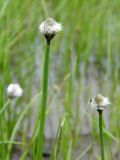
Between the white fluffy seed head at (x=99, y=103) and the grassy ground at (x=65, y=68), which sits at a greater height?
the grassy ground at (x=65, y=68)

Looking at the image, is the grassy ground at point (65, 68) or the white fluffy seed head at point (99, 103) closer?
the white fluffy seed head at point (99, 103)

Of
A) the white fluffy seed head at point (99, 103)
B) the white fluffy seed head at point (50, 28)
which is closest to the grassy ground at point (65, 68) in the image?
the white fluffy seed head at point (99, 103)

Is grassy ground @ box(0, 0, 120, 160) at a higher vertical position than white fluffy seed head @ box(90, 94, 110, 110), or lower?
higher

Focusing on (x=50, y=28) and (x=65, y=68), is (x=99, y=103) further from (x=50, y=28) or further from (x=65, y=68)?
(x=65, y=68)

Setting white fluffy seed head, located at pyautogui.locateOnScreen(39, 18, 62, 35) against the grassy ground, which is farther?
the grassy ground

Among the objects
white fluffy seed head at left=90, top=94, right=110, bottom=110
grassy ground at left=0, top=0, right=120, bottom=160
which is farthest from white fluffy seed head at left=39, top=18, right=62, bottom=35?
grassy ground at left=0, top=0, right=120, bottom=160

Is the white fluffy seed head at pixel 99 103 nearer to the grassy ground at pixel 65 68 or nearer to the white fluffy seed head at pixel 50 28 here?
the white fluffy seed head at pixel 50 28

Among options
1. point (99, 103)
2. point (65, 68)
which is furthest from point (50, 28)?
point (65, 68)

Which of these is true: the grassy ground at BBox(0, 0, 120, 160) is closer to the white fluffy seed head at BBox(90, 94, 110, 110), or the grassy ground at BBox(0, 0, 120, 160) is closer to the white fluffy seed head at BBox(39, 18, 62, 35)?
the white fluffy seed head at BBox(90, 94, 110, 110)
